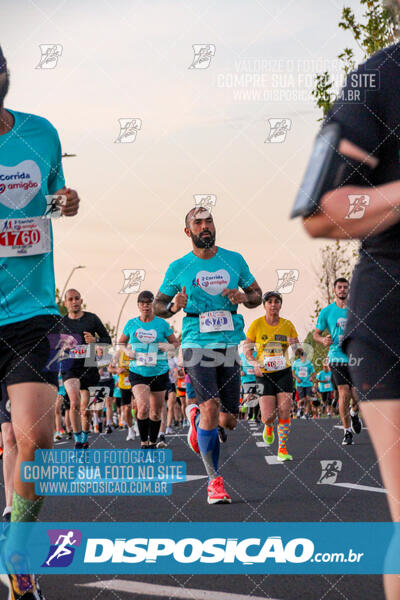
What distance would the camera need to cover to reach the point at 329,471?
966 cm

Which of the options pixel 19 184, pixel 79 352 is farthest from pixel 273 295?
pixel 19 184

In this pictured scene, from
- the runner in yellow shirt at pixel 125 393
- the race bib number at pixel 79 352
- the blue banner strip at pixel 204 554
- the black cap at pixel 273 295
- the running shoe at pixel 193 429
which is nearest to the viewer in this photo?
the blue banner strip at pixel 204 554

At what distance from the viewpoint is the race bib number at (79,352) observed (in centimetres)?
1253

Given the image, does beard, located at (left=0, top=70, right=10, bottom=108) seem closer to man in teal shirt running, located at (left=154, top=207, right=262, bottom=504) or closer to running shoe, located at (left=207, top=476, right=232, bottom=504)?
man in teal shirt running, located at (left=154, top=207, right=262, bottom=504)

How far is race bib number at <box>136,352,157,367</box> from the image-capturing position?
12586 millimetres

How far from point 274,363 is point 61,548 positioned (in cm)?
702

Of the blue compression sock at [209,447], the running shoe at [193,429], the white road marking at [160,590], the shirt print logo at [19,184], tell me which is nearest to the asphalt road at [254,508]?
the white road marking at [160,590]

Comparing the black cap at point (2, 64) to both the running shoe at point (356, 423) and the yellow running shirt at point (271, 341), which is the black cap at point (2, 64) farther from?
the running shoe at point (356, 423)

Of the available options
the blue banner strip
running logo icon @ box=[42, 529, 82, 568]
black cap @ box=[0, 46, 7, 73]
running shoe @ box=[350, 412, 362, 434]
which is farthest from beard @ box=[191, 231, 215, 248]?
running shoe @ box=[350, 412, 362, 434]

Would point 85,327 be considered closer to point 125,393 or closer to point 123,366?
point 125,393

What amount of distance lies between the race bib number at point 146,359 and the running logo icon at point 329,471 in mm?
2714

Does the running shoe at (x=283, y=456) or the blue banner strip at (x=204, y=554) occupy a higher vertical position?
the blue banner strip at (x=204, y=554)

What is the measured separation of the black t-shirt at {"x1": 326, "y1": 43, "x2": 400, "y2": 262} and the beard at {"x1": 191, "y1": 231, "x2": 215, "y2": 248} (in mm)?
5507

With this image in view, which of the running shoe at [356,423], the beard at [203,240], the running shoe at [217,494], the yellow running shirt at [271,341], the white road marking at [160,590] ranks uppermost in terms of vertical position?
the beard at [203,240]
